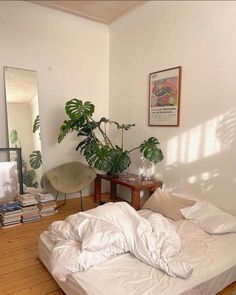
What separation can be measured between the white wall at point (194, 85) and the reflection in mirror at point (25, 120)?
1457 mm

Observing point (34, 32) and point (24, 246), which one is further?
point (34, 32)

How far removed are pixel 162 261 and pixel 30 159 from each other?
2470mm

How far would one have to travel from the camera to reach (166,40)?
10.1 ft

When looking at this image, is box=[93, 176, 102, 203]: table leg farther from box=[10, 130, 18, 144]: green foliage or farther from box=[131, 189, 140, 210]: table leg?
box=[10, 130, 18, 144]: green foliage

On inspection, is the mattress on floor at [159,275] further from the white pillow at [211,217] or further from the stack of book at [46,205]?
the stack of book at [46,205]

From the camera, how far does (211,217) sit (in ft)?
7.58

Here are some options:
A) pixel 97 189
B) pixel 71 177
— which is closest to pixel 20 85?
pixel 71 177

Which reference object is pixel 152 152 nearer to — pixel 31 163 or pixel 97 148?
pixel 97 148

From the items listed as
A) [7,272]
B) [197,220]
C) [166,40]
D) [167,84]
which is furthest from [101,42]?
[7,272]

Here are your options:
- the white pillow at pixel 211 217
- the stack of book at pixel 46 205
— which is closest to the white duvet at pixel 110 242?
the white pillow at pixel 211 217

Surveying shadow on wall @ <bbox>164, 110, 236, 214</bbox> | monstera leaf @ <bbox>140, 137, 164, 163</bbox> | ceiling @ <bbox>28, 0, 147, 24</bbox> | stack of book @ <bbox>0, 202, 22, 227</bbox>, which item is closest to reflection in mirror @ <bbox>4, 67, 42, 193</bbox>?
stack of book @ <bbox>0, 202, 22, 227</bbox>

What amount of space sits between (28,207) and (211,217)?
7.21 ft

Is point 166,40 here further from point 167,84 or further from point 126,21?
point 126,21

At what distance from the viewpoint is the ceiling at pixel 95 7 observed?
11.0ft
